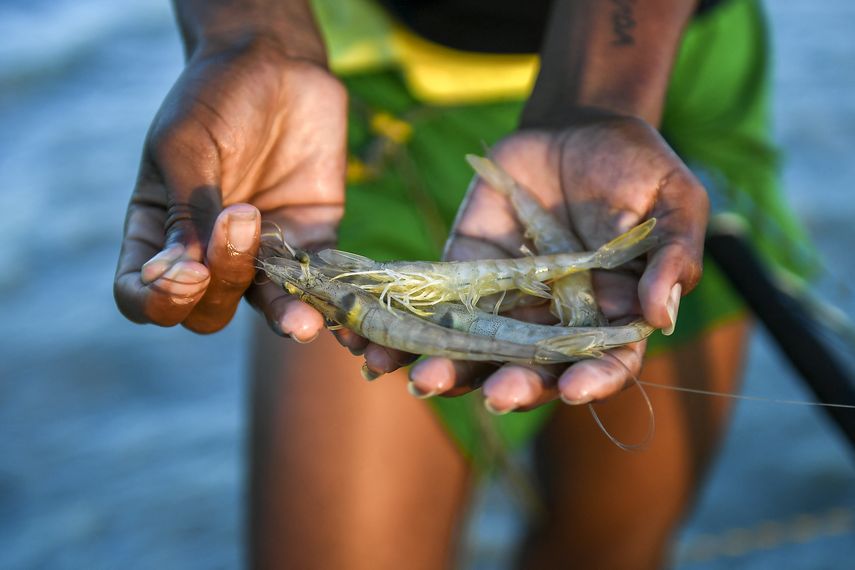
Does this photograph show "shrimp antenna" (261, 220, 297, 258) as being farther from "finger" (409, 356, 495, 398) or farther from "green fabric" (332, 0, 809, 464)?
"finger" (409, 356, 495, 398)

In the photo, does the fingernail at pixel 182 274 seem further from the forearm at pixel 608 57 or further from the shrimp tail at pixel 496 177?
the forearm at pixel 608 57

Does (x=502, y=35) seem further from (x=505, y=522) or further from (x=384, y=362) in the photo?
(x=505, y=522)

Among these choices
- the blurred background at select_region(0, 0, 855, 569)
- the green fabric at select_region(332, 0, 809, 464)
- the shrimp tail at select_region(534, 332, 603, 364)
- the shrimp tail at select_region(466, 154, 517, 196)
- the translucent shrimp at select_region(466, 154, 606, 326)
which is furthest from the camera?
the blurred background at select_region(0, 0, 855, 569)

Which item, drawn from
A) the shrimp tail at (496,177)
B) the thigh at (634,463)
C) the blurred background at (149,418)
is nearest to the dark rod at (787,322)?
the thigh at (634,463)

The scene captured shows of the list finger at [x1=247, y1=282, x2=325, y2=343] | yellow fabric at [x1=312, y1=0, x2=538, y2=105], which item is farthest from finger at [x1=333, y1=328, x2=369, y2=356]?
yellow fabric at [x1=312, y1=0, x2=538, y2=105]

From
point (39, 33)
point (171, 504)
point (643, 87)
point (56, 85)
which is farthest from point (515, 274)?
point (39, 33)

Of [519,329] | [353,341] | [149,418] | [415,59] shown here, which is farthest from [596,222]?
[149,418]

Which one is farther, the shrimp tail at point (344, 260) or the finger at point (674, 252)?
the shrimp tail at point (344, 260)
